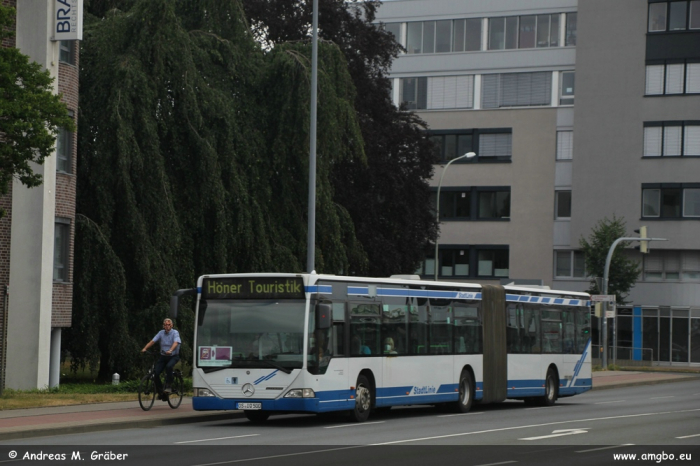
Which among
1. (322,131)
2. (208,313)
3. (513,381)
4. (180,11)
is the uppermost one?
(180,11)

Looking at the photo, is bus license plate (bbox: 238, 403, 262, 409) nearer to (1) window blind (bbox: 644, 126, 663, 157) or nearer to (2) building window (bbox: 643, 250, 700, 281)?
(2) building window (bbox: 643, 250, 700, 281)

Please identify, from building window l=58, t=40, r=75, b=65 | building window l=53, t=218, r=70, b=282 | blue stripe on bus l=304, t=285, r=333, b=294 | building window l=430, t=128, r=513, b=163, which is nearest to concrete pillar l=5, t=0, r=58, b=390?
building window l=58, t=40, r=75, b=65

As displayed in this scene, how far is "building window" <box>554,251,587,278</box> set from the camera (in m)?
66.5

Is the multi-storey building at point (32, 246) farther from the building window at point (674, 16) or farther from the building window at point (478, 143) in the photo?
the building window at point (674, 16)

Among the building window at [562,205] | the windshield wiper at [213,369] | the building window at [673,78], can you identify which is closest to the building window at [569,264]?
the building window at [562,205]

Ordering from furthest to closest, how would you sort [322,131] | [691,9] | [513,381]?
[691,9], [322,131], [513,381]

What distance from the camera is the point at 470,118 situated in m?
68.5

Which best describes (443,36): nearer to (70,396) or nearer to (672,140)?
(672,140)

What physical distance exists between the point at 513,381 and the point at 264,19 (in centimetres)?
2374

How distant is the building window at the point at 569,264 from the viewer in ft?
218

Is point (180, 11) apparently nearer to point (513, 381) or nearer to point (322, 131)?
point (322, 131)

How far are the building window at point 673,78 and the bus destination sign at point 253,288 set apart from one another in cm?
4639

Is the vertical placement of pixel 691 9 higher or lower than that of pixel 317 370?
higher

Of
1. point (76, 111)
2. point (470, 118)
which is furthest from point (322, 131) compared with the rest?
point (470, 118)
